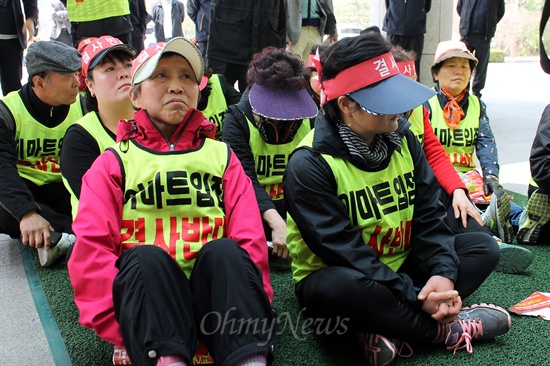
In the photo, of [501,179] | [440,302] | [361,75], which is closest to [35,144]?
[361,75]

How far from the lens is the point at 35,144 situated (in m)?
2.62

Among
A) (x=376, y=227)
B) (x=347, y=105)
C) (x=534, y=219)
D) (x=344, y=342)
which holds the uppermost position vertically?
(x=347, y=105)

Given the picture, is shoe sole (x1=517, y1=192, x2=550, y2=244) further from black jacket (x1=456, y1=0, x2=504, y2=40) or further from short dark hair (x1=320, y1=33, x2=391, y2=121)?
black jacket (x1=456, y1=0, x2=504, y2=40)

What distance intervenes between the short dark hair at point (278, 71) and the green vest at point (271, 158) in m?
0.19

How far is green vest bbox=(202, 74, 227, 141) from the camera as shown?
9.29ft

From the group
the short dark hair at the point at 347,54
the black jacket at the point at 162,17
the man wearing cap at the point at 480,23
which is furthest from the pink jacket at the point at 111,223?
the black jacket at the point at 162,17

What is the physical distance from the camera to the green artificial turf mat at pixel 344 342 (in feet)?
5.47

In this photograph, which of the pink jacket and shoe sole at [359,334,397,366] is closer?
the pink jacket

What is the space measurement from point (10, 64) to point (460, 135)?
110 inches

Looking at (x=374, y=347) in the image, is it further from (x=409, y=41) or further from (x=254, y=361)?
(x=409, y=41)

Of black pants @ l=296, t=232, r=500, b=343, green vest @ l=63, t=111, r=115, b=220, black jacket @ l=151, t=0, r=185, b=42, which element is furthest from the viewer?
black jacket @ l=151, t=0, r=185, b=42

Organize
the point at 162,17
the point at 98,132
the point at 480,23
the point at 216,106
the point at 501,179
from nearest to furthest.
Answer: the point at 98,132
the point at 216,106
the point at 501,179
the point at 480,23
the point at 162,17

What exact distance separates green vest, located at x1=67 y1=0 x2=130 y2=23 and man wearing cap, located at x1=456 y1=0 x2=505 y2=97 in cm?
374

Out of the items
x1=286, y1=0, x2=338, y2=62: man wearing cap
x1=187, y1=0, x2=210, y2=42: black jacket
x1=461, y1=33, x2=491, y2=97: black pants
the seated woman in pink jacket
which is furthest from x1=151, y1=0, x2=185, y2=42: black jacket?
the seated woman in pink jacket
